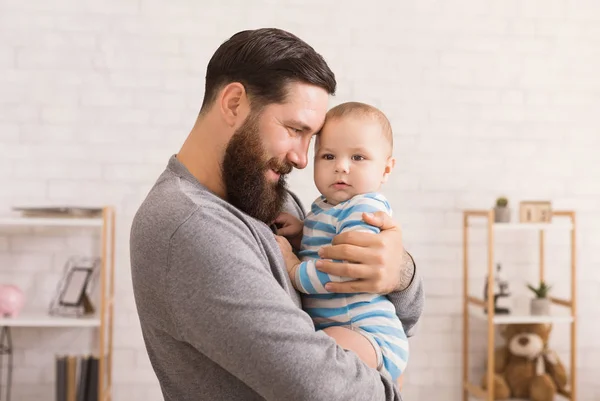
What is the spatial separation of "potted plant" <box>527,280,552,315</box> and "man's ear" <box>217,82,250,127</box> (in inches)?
94.9

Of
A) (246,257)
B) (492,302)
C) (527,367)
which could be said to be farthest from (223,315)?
(527,367)

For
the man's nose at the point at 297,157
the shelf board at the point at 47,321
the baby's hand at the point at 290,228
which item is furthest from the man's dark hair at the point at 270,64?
the shelf board at the point at 47,321

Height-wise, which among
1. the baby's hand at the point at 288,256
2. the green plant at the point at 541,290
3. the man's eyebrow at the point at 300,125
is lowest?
the green plant at the point at 541,290

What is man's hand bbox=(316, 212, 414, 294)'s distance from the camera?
1.42 meters

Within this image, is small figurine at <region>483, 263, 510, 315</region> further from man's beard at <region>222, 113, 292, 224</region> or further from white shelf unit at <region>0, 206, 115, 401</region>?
man's beard at <region>222, 113, 292, 224</region>

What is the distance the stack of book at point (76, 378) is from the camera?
318cm

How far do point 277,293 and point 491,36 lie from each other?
284 centimetres

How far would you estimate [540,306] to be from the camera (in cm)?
346

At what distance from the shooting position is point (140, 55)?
3.46 metres

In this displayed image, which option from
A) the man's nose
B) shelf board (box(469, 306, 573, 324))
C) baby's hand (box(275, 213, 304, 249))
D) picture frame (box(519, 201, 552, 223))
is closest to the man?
the man's nose

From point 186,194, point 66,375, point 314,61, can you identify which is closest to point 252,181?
point 186,194

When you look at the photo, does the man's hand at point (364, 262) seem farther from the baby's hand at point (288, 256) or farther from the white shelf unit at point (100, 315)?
the white shelf unit at point (100, 315)

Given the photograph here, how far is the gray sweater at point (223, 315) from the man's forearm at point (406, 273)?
0.27m

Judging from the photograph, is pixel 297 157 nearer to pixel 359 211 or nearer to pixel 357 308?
pixel 359 211
